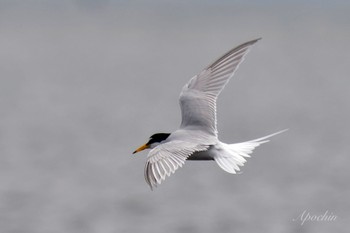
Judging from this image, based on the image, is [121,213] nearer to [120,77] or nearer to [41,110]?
[41,110]

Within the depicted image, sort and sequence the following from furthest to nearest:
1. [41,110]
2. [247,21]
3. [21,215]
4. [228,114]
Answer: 1. [247,21]
2. [41,110]
3. [228,114]
4. [21,215]

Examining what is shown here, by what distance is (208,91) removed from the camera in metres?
9.87

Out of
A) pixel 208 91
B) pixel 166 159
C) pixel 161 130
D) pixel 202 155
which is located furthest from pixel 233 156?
pixel 161 130

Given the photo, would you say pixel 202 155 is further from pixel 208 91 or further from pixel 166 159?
pixel 208 91

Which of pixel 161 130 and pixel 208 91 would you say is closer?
pixel 208 91

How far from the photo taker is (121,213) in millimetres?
19203

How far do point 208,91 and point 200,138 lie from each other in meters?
0.95

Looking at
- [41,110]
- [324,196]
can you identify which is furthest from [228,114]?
[324,196]

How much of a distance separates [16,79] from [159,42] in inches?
502

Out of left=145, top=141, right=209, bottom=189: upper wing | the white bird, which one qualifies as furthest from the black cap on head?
left=145, top=141, right=209, bottom=189: upper wing

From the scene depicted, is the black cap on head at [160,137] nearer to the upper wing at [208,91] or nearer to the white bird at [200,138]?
the white bird at [200,138]

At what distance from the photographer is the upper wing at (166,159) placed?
780 cm

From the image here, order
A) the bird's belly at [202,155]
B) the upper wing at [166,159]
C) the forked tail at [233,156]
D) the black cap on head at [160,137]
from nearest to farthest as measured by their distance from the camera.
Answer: the upper wing at [166,159] → the forked tail at [233,156] → the bird's belly at [202,155] → the black cap on head at [160,137]

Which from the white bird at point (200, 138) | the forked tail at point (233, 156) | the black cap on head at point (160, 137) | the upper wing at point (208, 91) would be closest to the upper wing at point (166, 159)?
the white bird at point (200, 138)
